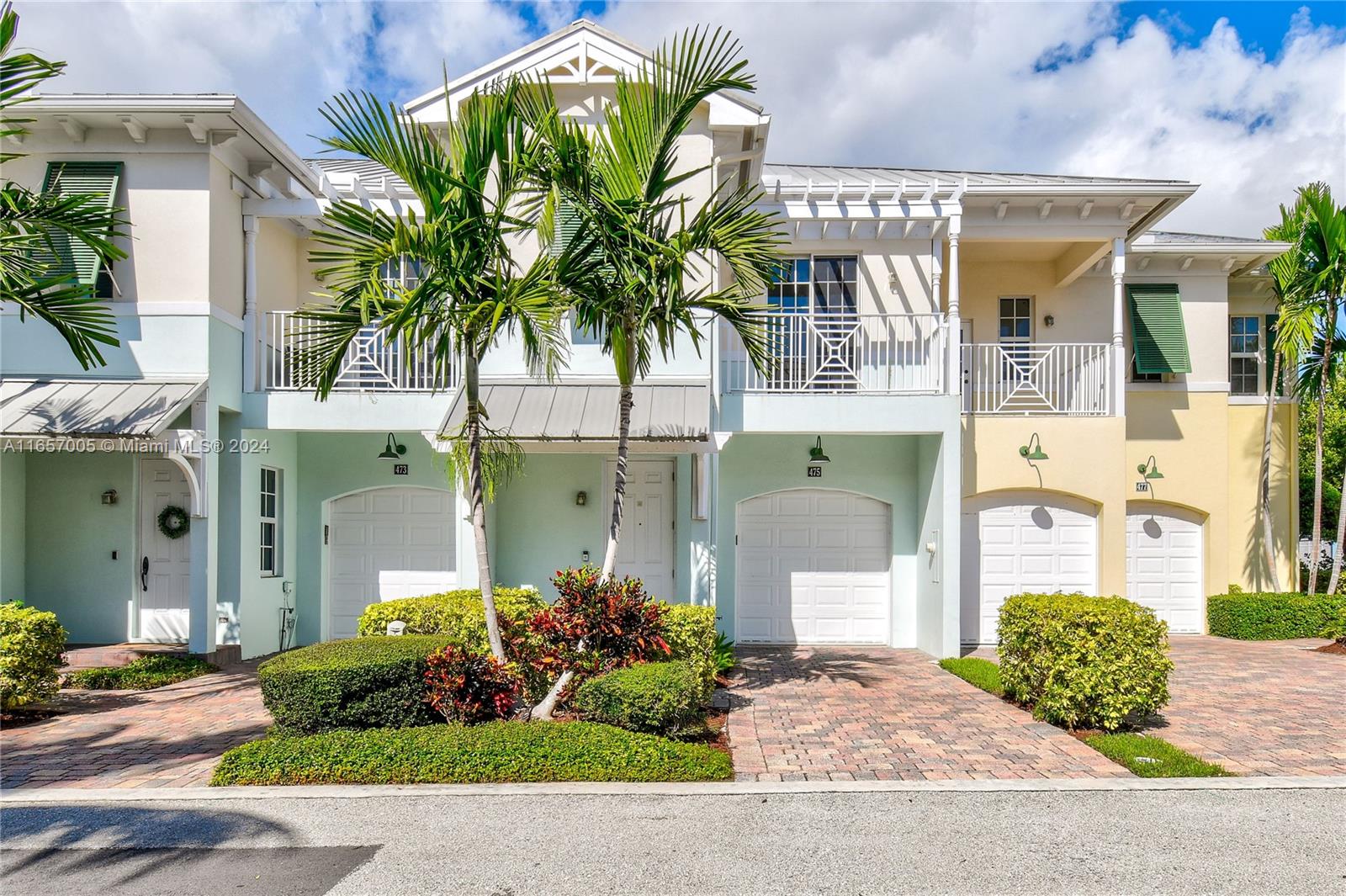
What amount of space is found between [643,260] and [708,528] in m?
5.33

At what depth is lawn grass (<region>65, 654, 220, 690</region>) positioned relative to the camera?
10695 millimetres

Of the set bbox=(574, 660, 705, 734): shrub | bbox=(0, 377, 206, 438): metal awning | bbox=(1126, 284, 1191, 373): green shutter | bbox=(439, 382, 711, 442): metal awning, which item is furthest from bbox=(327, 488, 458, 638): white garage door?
bbox=(1126, 284, 1191, 373): green shutter

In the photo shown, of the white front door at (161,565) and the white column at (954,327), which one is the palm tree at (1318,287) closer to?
the white column at (954,327)

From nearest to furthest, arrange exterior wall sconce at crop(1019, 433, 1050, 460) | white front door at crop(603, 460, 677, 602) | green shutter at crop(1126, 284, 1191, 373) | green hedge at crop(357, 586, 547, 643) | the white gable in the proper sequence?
green hedge at crop(357, 586, 547, 643) < the white gable < white front door at crop(603, 460, 677, 602) < exterior wall sconce at crop(1019, 433, 1050, 460) < green shutter at crop(1126, 284, 1191, 373)

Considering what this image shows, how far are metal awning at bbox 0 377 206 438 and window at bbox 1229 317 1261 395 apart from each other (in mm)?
17314

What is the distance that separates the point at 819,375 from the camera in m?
13.8

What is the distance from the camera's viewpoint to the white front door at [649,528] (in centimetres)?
1414

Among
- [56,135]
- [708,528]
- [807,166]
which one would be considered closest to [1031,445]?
[708,528]

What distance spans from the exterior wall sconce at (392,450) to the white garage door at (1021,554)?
8.75 metres

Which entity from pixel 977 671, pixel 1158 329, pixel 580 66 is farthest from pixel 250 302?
pixel 1158 329

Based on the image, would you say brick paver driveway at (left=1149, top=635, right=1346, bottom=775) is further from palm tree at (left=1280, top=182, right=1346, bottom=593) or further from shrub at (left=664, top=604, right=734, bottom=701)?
shrub at (left=664, top=604, right=734, bottom=701)

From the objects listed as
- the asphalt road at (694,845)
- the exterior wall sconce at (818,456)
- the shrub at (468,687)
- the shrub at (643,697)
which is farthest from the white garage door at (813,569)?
the asphalt road at (694,845)

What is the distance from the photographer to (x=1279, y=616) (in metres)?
15.5

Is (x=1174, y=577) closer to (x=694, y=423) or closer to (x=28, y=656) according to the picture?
(x=694, y=423)
